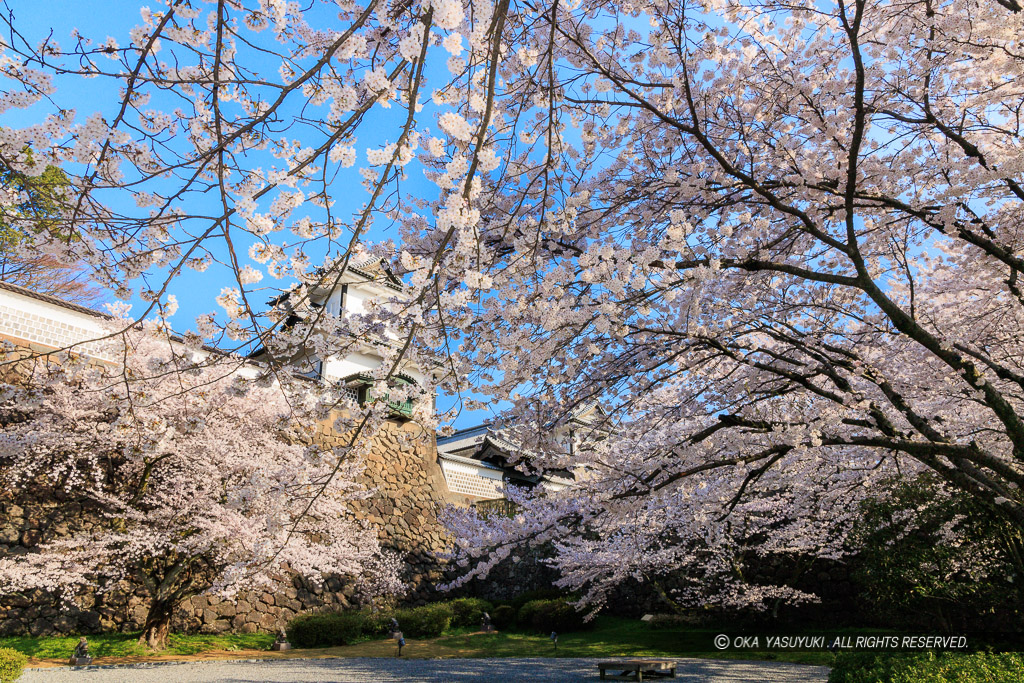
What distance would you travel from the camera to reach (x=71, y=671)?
310 inches

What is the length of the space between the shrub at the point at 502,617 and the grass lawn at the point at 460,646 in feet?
2.79

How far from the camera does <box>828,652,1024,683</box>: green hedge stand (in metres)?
4.80

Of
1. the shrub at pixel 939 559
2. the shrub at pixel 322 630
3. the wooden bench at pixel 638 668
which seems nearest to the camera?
the shrub at pixel 939 559

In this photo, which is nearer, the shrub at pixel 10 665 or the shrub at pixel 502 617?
the shrub at pixel 10 665

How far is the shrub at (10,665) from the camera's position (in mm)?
6207

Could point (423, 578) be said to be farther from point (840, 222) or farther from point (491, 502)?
point (840, 222)

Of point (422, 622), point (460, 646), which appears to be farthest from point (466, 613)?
point (460, 646)

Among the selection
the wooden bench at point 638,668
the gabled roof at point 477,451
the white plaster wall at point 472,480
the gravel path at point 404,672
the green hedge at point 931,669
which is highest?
the gabled roof at point 477,451

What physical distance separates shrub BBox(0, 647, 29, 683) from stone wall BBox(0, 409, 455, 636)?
3185 mm

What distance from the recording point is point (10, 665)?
20.6 feet

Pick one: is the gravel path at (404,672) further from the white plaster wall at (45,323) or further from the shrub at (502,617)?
the white plaster wall at (45,323)

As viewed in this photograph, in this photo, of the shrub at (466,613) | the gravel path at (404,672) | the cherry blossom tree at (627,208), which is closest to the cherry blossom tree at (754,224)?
the cherry blossom tree at (627,208)

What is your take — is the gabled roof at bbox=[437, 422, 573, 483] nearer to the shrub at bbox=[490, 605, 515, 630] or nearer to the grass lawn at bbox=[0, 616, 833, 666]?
the shrub at bbox=[490, 605, 515, 630]

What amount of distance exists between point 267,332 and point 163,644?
10051 mm
